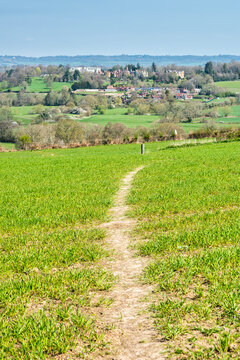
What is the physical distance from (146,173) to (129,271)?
1318 centimetres

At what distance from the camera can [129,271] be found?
23.2ft

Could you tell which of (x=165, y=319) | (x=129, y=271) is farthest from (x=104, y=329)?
(x=129, y=271)

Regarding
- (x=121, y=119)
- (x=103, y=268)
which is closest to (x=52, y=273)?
(x=103, y=268)

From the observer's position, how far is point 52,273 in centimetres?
697

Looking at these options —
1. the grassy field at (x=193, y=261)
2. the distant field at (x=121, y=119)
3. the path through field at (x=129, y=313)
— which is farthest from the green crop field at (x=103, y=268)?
the distant field at (x=121, y=119)

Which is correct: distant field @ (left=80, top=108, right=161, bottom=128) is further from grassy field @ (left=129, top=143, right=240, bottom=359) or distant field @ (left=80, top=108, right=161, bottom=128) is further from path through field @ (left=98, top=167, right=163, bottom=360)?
path through field @ (left=98, top=167, right=163, bottom=360)

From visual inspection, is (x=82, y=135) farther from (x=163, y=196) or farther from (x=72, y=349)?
(x=72, y=349)

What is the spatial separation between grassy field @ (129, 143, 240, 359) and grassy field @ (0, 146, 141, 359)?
3.32 feet

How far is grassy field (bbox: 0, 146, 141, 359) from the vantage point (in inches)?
187

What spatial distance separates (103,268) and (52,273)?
3.44ft

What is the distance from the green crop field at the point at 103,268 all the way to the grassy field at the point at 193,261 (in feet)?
0.06

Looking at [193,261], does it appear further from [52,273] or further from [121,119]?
[121,119]

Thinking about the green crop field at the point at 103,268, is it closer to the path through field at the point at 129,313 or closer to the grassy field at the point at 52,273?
the grassy field at the point at 52,273

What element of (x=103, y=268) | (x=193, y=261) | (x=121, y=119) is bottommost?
(x=103, y=268)
